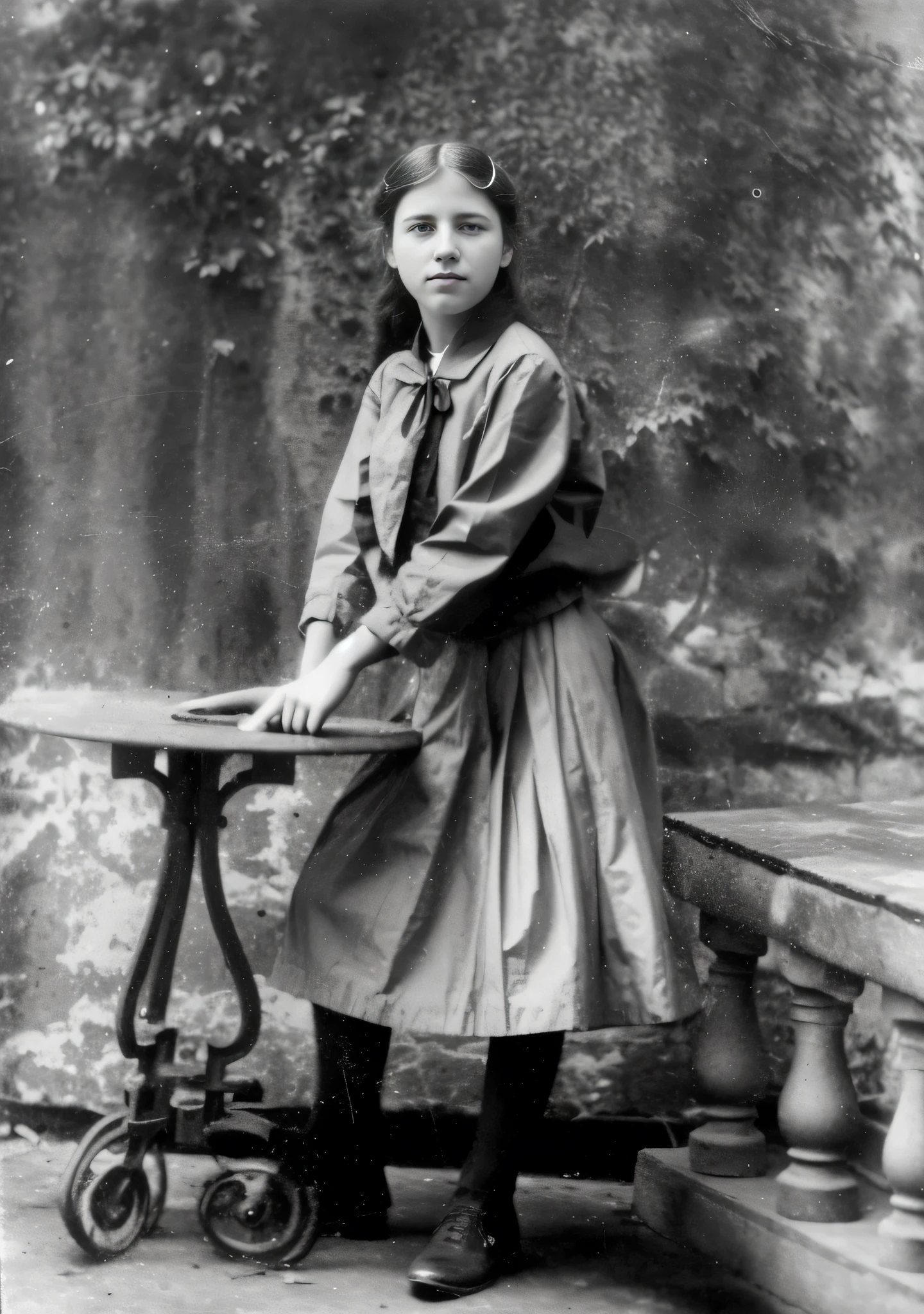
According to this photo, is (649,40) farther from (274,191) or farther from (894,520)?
(894,520)

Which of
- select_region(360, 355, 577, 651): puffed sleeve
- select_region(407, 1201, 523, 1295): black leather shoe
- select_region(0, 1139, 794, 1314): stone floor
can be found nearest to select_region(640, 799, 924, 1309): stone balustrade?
select_region(0, 1139, 794, 1314): stone floor

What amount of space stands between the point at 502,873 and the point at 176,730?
0.53 metres

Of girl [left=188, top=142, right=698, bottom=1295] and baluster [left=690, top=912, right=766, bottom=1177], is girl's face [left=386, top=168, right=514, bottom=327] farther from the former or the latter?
baluster [left=690, top=912, right=766, bottom=1177]

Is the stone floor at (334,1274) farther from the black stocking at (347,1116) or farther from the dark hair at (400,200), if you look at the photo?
the dark hair at (400,200)

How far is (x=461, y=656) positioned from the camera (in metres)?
2.37

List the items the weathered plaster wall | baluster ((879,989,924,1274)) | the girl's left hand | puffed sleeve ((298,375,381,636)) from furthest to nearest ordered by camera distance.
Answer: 1. the weathered plaster wall
2. puffed sleeve ((298,375,381,636))
3. the girl's left hand
4. baluster ((879,989,924,1274))

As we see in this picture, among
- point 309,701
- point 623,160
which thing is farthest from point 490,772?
point 623,160

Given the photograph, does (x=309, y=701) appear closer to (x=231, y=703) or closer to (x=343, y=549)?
(x=231, y=703)

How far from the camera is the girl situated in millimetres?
2215

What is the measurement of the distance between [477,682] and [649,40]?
4.81ft

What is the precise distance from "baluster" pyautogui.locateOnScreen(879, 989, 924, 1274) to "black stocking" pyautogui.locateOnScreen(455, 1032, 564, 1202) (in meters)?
0.52

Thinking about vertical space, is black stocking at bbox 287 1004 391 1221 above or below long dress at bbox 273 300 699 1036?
below

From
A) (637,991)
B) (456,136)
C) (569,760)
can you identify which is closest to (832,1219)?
(637,991)

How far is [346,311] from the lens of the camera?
9.81 ft
